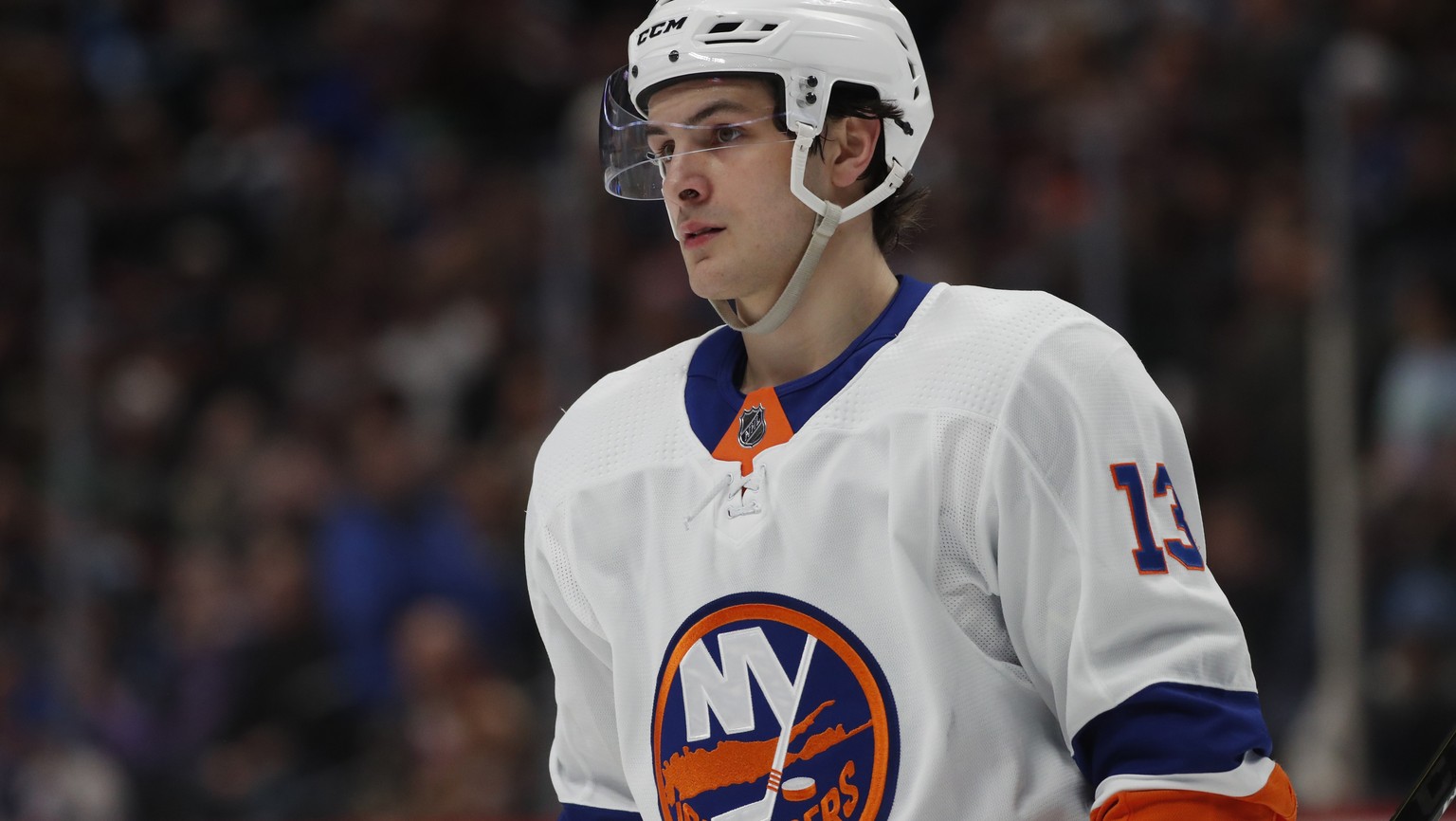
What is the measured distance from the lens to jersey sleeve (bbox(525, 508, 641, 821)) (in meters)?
1.80

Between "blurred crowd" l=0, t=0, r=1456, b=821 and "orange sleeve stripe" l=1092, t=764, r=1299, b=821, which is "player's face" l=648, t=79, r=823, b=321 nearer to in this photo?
"orange sleeve stripe" l=1092, t=764, r=1299, b=821

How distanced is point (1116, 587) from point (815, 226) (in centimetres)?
47

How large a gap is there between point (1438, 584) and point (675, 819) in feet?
9.02

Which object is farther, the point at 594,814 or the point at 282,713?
the point at 282,713

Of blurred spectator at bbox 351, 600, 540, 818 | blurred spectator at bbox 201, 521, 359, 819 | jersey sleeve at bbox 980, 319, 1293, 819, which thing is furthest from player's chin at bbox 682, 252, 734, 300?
blurred spectator at bbox 201, 521, 359, 819

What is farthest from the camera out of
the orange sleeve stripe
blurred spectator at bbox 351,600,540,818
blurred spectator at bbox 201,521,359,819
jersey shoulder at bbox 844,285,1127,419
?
blurred spectator at bbox 201,521,359,819

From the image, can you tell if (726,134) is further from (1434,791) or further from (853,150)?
(1434,791)

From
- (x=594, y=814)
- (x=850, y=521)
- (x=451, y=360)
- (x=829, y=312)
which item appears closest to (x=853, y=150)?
(x=829, y=312)

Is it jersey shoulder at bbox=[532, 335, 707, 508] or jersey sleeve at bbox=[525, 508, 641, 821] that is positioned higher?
jersey shoulder at bbox=[532, 335, 707, 508]

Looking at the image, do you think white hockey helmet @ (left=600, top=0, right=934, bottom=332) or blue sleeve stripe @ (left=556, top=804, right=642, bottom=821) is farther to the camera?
blue sleeve stripe @ (left=556, top=804, right=642, bottom=821)

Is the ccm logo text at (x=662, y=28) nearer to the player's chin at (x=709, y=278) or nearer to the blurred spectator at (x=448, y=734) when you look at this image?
the player's chin at (x=709, y=278)

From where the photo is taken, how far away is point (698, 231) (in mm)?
1688

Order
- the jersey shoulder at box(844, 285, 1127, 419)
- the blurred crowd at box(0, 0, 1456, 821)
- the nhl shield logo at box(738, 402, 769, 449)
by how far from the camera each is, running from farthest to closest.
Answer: the blurred crowd at box(0, 0, 1456, 821)
the nhl shield logo at box(738, 402, 769, 449)
the jersey shoulder at box(844, 285, 1127, 419)

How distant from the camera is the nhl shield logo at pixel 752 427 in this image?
5.42 feet
